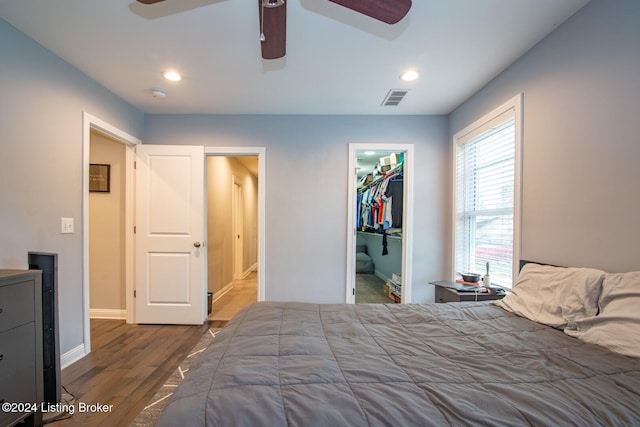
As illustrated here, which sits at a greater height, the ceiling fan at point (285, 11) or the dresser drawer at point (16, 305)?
the ceiling fan at point (285, 11)

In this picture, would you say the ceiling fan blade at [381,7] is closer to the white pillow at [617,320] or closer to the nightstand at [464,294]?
the white pillow at [617,320]

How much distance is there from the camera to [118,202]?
327 centimetres

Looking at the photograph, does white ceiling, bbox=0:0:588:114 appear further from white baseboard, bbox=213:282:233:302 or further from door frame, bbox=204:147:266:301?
white baseboard, bbox=213:282:233:302

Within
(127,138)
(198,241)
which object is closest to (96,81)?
(127,138)

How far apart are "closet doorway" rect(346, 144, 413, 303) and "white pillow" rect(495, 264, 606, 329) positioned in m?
1.56

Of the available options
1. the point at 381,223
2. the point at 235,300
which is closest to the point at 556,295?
the point at 381,223

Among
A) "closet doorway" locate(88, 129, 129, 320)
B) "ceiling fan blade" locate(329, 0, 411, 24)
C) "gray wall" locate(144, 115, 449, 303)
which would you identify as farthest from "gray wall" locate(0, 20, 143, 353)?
"ceiling fan blade" locate(329, 0, 411, 24)

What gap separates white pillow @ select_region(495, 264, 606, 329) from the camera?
4.39 ft

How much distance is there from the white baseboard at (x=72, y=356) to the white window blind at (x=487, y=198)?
12.3 feet

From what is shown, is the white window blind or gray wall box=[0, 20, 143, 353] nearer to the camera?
gray wall box=[0, 20, 143, 353]

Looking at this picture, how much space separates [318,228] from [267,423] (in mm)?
2585

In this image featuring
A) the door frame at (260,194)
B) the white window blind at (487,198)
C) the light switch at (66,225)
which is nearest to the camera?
the light switch at (66,225)

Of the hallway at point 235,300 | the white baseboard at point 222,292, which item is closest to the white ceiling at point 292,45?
the hallway at point 235,300

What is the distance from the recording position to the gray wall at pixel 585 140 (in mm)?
1392
